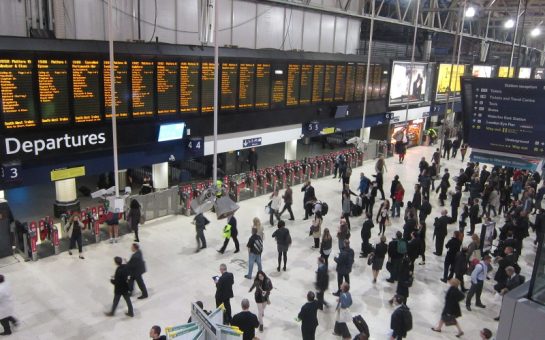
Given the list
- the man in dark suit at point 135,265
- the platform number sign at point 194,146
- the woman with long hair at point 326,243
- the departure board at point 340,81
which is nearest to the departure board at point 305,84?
the departure board at point 340,81

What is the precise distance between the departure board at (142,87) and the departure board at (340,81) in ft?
33.0

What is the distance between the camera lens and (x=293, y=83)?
62.5 feet

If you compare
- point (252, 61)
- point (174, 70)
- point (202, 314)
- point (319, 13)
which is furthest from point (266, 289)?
point (319, 13)

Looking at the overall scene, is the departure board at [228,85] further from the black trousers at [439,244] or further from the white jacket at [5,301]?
the white jacket at [5,301]

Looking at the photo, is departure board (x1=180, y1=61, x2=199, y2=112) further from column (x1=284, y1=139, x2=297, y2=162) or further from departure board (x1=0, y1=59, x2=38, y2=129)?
column (x1=284, y1=139, x2=297, y2=162)

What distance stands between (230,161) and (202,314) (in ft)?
50.8

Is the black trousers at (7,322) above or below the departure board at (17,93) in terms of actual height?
below

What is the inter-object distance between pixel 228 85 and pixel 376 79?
35.6 feet

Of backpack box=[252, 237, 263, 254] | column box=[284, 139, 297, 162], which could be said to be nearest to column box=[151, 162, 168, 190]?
backpack box=[252, 237, 263, 254]

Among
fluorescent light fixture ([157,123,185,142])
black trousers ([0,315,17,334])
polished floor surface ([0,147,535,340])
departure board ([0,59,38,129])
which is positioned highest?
departure board ([0,59,38,129])

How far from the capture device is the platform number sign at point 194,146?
15.6m

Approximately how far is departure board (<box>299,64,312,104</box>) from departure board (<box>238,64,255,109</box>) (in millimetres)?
3069

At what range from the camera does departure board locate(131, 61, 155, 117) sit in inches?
530

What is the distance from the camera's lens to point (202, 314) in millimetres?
6988
